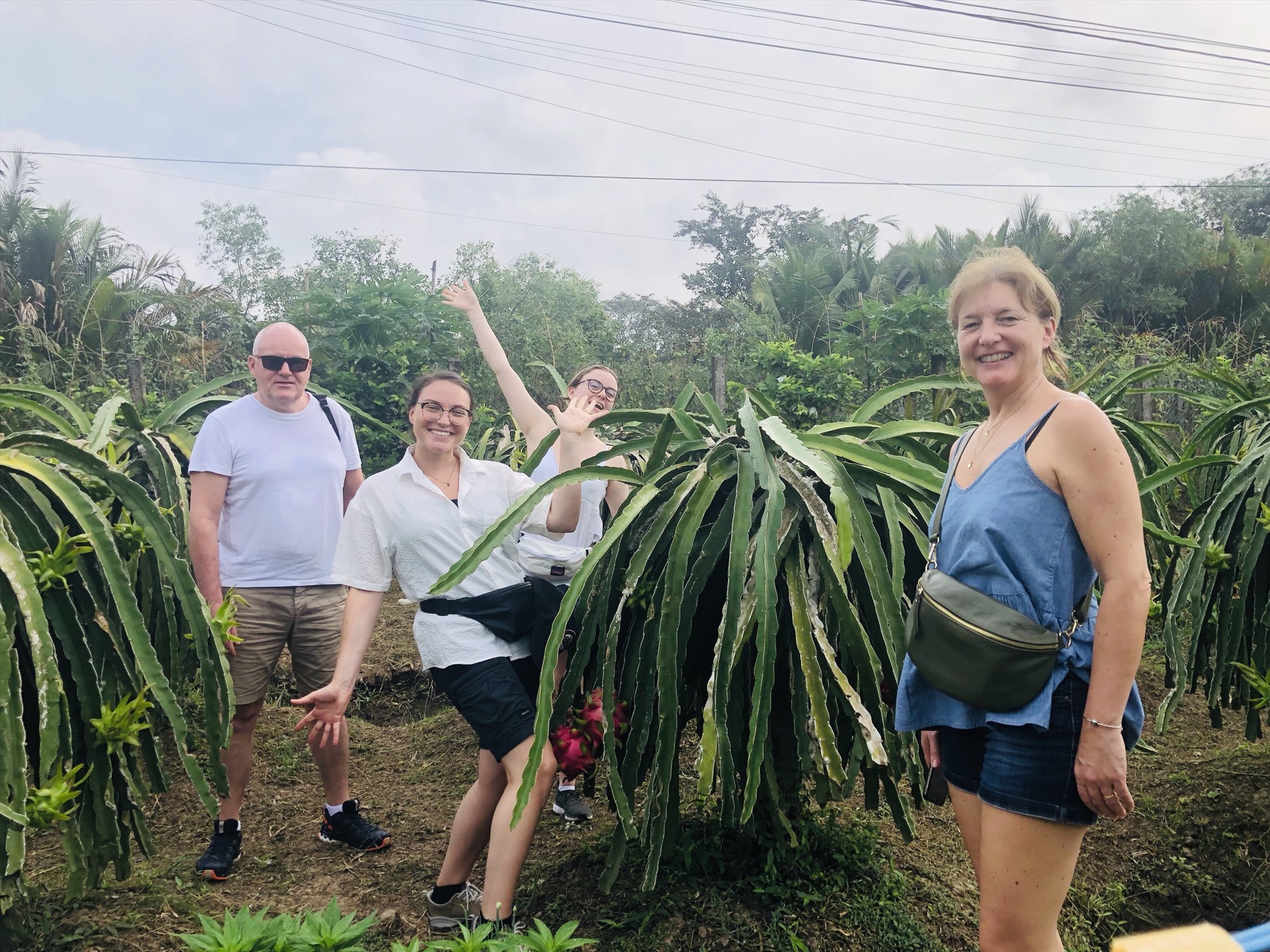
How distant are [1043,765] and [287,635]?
2.69 meters

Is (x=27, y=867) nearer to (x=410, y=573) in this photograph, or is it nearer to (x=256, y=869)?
(x=256, y=869)

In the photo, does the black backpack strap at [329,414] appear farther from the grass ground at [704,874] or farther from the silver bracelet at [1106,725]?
the silver bracelet at [1106,725]

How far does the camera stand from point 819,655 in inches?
87.4

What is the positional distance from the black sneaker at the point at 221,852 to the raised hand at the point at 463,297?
2.10m

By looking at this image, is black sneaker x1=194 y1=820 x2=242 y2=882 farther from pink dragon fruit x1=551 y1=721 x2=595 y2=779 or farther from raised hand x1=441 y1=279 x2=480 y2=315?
raised hand x1=441 y1=279 x2=480 y2=315

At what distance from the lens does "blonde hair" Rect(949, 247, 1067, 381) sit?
5.65 ft

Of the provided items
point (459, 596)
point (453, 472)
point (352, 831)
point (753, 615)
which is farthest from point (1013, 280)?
point (352, 831)

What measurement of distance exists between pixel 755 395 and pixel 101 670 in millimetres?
1929

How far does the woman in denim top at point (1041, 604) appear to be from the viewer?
1.51 metres

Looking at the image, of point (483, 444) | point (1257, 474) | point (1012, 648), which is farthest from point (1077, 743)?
point (483, 444)

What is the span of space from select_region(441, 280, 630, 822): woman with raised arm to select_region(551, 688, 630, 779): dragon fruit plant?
0.64m

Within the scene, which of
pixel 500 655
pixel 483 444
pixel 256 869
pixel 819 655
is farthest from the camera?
pixel 483 444

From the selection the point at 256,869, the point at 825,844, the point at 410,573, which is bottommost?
the point at 256,869

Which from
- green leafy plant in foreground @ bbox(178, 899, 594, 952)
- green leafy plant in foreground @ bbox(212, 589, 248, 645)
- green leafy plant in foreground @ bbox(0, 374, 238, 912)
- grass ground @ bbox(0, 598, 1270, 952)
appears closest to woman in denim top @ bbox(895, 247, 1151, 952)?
green leafy plant in foreground @ bbox(178, 899, 594, 952)
